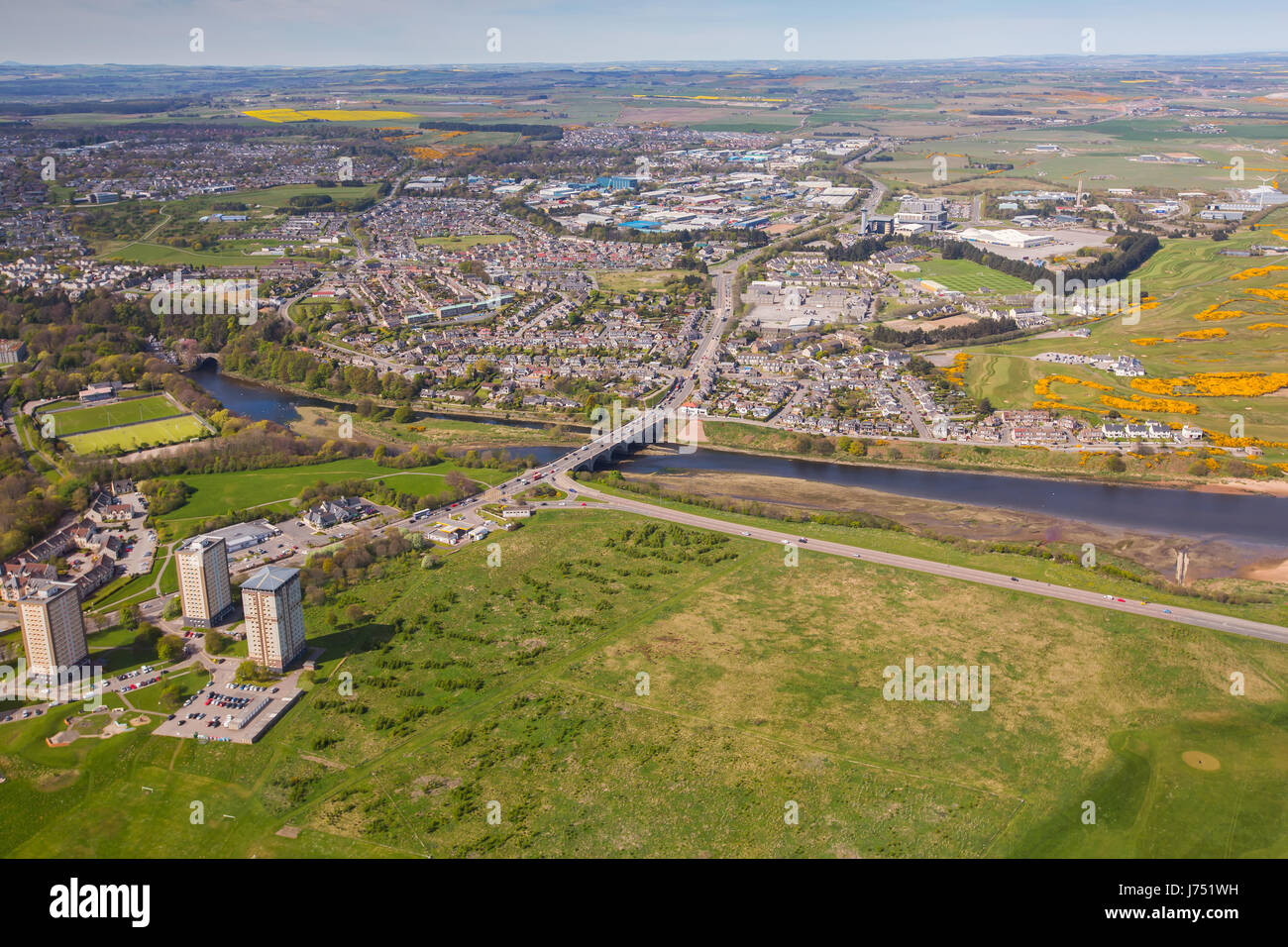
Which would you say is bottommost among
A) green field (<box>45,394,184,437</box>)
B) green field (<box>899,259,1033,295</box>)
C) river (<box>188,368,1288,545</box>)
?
river (<box>188,368,1288,545</box>)

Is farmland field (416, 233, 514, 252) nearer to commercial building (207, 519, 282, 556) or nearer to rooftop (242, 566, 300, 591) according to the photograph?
commercial building (207, 519, 282, 556)

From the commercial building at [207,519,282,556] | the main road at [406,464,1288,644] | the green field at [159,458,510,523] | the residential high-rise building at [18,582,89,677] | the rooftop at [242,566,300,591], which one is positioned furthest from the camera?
the green field at [159,458,510,523]

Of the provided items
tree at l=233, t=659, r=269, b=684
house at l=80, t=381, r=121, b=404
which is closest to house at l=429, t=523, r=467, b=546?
tree at l=233, t=659, r=269, b=684

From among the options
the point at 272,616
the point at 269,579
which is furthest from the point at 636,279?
the point at 272,616

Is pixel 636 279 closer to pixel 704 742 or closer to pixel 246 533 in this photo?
pixel 246 533

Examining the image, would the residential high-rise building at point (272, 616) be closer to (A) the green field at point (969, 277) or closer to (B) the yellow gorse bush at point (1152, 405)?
(B) the yellow gorse bush at point (1152, 405)

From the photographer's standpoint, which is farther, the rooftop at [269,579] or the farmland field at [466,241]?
the farmland field at [466,241]

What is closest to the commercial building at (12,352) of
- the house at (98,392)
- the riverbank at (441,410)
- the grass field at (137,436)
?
the house at (98,392)
